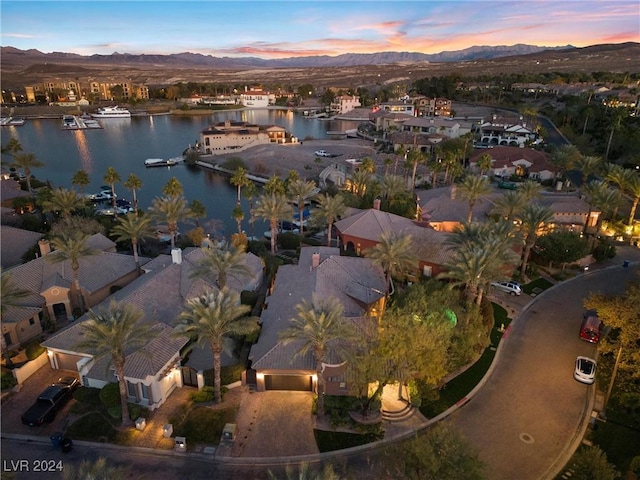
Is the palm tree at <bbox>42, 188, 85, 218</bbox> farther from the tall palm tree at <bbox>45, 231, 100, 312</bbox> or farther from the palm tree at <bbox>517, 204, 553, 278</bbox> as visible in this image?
the palm tree at <bbox>517, 204, 553, 278</bbox>

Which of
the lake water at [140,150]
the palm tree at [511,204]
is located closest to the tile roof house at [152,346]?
the lake water at [140,150]

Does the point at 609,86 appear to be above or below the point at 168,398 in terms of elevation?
above

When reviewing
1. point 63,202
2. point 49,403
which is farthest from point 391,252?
point 63,202

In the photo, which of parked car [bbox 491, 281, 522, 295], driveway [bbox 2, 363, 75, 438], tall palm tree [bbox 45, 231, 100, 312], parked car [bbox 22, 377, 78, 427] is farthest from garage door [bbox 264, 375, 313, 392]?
parked car [bbox 491, 281, 522, 295]

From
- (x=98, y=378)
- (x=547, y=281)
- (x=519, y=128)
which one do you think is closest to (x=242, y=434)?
(x=98, y=378)

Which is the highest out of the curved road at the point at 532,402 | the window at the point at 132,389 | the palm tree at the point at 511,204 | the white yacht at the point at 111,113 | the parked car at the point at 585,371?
the palm tree at the point at 511,204

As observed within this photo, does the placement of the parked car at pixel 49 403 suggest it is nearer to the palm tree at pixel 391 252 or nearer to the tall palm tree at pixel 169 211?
the tall palm tree at pixel 169 211

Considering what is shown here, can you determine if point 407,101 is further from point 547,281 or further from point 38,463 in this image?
point 38,463
